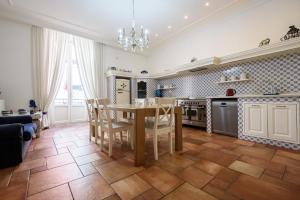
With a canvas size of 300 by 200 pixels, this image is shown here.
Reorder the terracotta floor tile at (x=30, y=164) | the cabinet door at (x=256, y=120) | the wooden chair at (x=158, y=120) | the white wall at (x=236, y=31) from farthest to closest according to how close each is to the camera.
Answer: the white wall at (x=236, y=31) → the cabinet door at (x=256, y=120) → the wooden chair at (x=158, y=120) → the terracotta floor tile at (x=30, y=164)

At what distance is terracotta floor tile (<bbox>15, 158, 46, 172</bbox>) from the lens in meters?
1.81

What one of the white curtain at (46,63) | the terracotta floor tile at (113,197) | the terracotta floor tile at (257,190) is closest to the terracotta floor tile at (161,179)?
the terracotta floor tile at (113,197)

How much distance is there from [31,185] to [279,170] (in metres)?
2.82

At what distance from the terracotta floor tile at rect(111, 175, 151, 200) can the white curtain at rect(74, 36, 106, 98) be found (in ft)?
14.3

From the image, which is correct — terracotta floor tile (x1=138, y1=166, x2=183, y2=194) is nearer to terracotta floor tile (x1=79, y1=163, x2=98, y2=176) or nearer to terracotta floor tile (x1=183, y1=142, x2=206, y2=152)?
terracotta floor tile (x1=79, y1=163, x2=98, y2=176)

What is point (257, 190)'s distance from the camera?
1.34 meters

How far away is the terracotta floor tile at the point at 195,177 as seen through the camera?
1464mm

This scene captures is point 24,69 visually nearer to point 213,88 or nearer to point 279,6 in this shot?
point 213,88

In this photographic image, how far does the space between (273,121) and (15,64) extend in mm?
6433

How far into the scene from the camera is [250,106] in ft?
9.50

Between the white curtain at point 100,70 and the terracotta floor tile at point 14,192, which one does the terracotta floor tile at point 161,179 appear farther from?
the white curtain at point 100,70

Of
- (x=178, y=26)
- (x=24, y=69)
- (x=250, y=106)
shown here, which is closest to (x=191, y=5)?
(x=178, y=26)

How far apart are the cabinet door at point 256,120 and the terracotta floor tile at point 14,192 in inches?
143

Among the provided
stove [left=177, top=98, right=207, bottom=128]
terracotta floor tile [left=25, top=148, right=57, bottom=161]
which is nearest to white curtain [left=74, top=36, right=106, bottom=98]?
terracotta floor tile [left=25, top=148, right=57, bottom=161]
